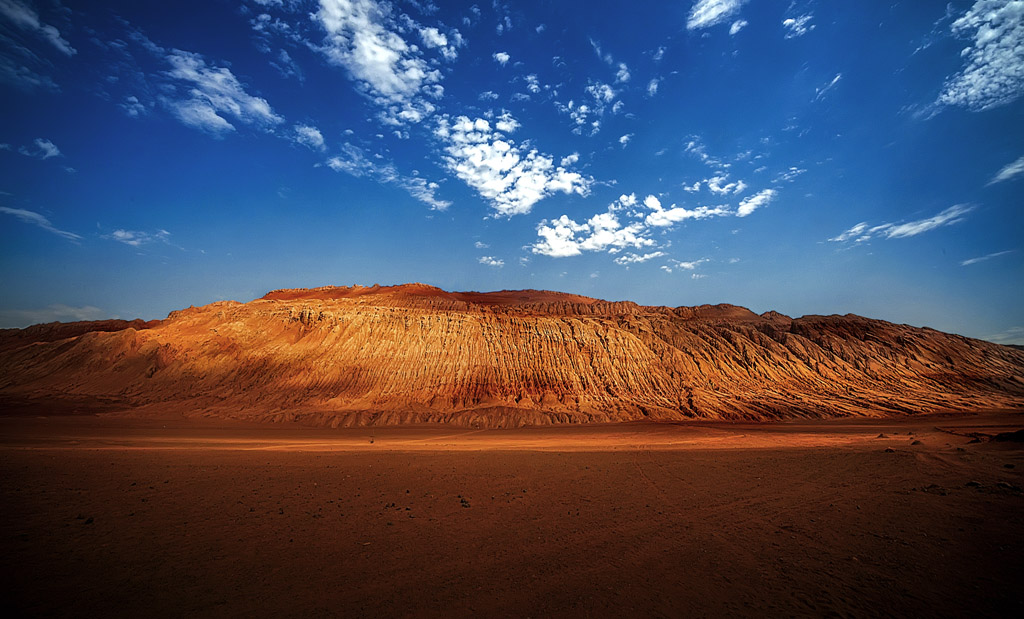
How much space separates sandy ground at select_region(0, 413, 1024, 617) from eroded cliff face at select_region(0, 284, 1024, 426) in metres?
21.8

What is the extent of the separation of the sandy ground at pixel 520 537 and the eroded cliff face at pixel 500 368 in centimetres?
2182

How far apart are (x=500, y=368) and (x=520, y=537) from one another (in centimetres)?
3343

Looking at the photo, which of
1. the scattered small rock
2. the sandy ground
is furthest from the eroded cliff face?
the sandy ground

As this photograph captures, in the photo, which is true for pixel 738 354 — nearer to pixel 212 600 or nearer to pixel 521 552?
pixel 521 552

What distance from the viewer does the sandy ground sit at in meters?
5.00

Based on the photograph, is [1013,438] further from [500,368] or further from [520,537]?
[500,368]

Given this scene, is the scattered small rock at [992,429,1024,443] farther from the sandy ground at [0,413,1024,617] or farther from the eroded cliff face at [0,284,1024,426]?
the eroded cliff face at [0,284,1024,426]

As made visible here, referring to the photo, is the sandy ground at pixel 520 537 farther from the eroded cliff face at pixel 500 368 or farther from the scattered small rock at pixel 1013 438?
the eroded cliff face at pixel 500 368

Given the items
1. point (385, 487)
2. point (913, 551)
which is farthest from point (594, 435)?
point (913, 551)

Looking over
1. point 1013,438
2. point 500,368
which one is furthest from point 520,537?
point 500,368

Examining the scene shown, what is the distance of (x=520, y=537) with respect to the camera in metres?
7.23

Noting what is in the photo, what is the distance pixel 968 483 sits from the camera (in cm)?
897

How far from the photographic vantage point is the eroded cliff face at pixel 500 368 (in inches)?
1378

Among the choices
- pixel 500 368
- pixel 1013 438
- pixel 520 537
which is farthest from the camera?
pixel 500 368
